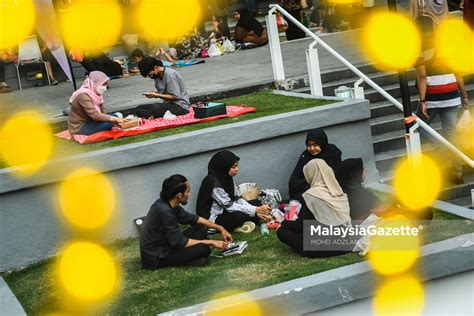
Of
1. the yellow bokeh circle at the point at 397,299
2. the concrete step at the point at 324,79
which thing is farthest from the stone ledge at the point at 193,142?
the yellow bokeh circle at the point at 397,299

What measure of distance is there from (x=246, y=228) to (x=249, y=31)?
936 cm

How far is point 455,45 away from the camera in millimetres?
11648

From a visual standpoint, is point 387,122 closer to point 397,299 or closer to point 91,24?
point 397,299

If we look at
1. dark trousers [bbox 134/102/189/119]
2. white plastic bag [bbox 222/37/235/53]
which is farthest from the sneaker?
white plastic bag [bbox 222/37/235/53]

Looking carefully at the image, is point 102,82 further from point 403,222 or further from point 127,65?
point 127,65

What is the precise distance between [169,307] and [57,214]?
2603mm

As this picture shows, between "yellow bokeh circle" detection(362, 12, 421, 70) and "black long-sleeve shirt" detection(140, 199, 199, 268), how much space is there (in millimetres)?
2682

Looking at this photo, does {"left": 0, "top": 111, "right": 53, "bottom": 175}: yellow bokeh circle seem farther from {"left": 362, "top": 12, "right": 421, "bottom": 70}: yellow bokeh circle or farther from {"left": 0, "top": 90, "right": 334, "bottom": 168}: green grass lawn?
{"left": 362, "top": 12, "right": 421, "bottom": 70}: yellow bokeh circle

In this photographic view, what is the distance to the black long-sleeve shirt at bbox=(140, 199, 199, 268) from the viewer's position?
27.3 ft

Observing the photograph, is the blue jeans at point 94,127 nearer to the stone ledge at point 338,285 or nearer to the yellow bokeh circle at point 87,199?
the yellow bokeh circle at point 87,199

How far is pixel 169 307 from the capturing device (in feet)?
24.6

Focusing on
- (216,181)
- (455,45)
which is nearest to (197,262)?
(216,181)

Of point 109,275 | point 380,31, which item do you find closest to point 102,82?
point 109,275

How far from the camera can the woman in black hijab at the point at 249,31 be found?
18.2m
